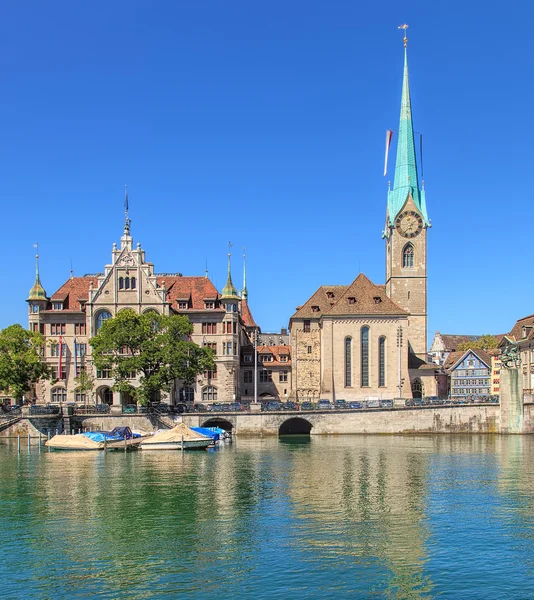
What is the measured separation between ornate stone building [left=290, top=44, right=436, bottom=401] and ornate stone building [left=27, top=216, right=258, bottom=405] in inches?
486

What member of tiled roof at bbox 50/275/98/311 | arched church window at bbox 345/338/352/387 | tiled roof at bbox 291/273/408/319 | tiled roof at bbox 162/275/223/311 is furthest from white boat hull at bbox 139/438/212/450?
tiled roof at bbox 291/273/408/319

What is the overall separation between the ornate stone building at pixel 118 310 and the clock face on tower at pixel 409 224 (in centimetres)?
3093

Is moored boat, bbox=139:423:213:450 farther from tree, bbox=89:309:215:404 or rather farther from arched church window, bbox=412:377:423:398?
arched church window, bbox=412:377:423:398

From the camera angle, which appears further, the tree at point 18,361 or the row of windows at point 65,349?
the row of windows at point 65,349

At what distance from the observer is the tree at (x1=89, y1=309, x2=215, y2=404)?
90812mm

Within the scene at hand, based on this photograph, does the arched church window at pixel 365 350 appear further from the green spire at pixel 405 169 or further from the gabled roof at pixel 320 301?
the green spire at pixel 405 169

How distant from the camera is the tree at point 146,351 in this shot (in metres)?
90.8

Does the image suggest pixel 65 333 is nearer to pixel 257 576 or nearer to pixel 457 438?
pixel 457 438

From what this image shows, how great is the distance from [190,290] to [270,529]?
250 ft

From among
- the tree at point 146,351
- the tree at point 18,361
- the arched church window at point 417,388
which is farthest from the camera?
the arched church window at point 417,388

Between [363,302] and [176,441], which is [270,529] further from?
[363,302]

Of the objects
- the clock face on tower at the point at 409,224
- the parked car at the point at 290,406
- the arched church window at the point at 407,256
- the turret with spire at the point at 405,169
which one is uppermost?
the turret with spire at the point at 405,169

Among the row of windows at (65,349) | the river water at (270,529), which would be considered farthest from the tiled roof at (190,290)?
the river water at (270,529)

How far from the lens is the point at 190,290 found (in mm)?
111750
